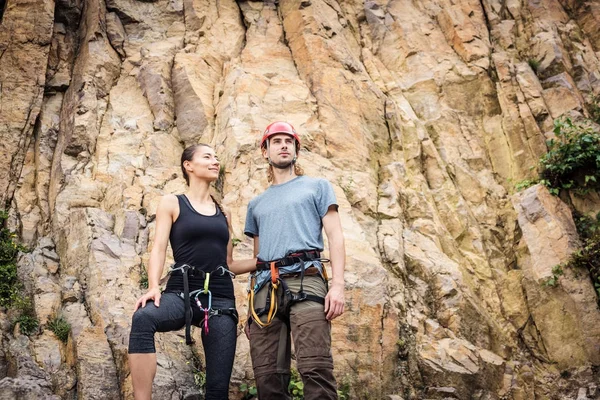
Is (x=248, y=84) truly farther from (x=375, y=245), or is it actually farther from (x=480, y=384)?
(x=480, y=384)

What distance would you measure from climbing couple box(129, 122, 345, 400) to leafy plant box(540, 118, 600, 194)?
6.37 m

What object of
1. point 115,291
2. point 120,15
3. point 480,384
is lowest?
point 480,384

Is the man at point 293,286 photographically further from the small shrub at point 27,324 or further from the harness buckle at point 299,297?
the small shrub at point 27,324

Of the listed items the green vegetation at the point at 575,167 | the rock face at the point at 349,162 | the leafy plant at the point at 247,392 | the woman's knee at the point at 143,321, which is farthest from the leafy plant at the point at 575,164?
the woman's knee at the point at 143,321

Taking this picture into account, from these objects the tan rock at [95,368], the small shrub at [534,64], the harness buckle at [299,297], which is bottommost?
the tan rock at [95,368]

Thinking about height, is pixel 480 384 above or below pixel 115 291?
below

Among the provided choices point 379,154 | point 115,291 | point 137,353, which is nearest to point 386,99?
point 379,154

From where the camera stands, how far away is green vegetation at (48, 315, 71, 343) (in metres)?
6.88

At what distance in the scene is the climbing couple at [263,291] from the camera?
4395 millimetres

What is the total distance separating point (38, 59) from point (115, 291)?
547cm

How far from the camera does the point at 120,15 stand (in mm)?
11641

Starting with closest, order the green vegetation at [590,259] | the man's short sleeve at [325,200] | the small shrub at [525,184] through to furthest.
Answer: the man's short sleeve at [325,200], the green vegetation at [590,259], the small shrub at [525,184]

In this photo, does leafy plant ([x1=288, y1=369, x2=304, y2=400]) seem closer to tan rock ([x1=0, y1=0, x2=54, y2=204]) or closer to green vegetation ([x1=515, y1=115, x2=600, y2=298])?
green vegetation ([x1=515, y1=115, x2=600, y2=298])

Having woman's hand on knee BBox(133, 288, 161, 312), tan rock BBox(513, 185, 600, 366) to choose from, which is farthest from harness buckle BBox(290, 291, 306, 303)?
tan rock BBox(513, 185, 600, 366)
